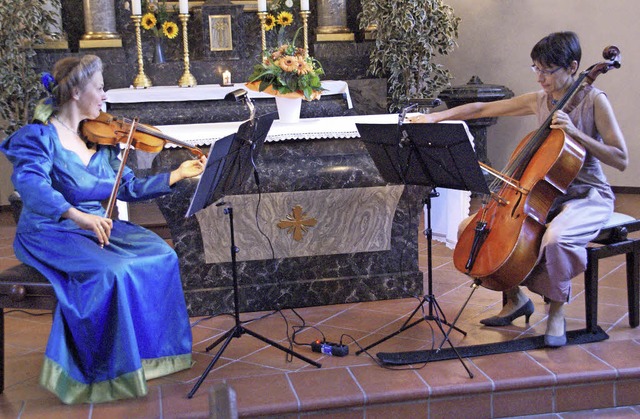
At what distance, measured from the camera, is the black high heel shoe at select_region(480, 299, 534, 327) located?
13.3ft

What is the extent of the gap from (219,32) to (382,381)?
4.90m

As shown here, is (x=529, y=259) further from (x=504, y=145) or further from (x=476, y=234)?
(x=504, y=145)

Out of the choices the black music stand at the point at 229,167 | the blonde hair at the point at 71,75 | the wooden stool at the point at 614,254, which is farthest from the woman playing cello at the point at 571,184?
the blonde hair at the point at 71,75

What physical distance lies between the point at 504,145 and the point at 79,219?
5.54 m

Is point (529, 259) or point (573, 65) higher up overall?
point (573, 65)

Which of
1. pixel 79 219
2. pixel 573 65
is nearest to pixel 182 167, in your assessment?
pixel 79 219

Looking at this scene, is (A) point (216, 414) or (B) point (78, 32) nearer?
(A) point (216, 414)

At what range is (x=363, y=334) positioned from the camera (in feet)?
13.1

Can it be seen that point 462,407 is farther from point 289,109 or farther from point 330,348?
point 289,109

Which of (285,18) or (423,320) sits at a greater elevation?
(285,18)

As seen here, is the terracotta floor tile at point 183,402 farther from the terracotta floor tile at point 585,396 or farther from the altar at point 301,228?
the terracotta floor tile at point 585,396

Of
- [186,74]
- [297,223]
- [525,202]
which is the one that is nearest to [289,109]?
[297,223]

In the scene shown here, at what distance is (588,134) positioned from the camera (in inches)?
148

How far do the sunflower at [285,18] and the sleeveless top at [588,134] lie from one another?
3.90 metres
